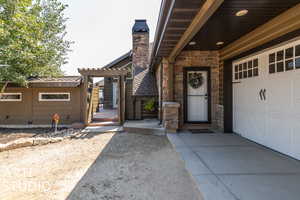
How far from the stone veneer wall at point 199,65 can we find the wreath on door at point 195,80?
1.14 feet

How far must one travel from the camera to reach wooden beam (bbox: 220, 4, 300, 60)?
2883 millimetres

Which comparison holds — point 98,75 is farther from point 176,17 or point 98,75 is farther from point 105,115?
point 176,17

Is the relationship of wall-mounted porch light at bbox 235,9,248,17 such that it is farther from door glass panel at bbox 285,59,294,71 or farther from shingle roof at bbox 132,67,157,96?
shingle roof at bbox 132,67,157,96

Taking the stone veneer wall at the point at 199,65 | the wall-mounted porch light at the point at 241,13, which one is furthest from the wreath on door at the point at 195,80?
the wall-mounted porch light at the point at 241,13

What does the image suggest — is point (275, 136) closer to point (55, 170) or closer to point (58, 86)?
point (55, 170)

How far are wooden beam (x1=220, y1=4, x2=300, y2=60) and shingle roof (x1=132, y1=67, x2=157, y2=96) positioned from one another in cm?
469

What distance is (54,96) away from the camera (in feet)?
28.8

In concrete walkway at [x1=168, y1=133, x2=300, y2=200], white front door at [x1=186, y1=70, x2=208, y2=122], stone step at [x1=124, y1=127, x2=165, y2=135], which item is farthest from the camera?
white front door at [x1=186, y1=70, x2=208, y2=122]

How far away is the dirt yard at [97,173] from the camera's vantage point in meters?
2.51

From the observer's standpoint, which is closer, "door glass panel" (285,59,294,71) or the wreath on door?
"door glass panel" (285,59,294,71)

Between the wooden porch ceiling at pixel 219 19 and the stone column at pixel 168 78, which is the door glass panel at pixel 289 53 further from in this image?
the stone column at pixel 168 78

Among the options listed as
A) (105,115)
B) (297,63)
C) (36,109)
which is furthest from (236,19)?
(36,109)

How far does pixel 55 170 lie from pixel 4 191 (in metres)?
0.83

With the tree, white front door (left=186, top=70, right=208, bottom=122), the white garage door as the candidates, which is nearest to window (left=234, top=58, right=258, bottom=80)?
the white garage door
